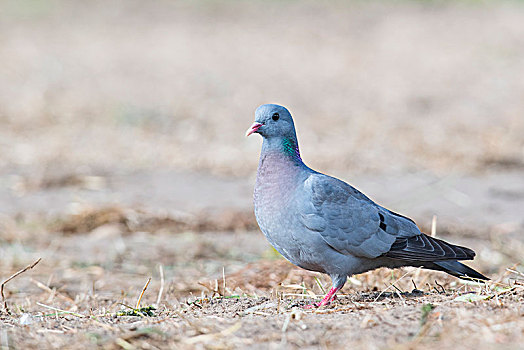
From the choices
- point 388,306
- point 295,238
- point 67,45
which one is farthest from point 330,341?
point 67,45

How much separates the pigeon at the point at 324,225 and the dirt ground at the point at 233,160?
207 millimetres

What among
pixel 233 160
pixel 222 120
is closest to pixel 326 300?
pixel 233 160

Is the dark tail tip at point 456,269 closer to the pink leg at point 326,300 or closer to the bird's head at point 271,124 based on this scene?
the pink leg at point 326,300

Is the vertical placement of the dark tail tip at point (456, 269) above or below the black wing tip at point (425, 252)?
below

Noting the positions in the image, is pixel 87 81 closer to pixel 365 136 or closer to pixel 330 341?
pixel 365 136

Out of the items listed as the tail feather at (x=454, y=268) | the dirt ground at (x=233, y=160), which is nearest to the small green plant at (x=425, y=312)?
the dirt ground at (x=233, y=160)

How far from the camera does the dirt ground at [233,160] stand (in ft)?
11.2

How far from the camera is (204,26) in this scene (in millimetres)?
17484

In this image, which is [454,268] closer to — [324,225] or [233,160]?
[324,225]

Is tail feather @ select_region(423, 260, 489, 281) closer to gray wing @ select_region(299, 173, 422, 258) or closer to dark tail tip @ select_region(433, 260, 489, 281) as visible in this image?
dark tail tip @ select_region(433, 260, 489, 281)

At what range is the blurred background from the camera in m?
6.93

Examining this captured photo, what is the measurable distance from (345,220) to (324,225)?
14 centimetres

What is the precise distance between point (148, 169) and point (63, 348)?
609 cm

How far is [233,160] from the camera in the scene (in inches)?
375
